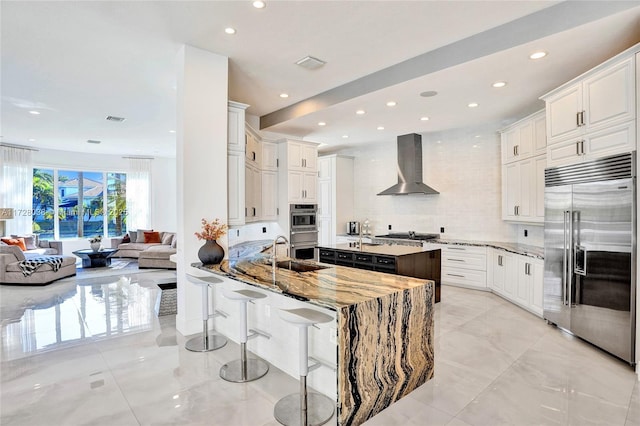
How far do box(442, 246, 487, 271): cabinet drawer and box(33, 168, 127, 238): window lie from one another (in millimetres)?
9770

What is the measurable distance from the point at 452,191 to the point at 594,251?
3.53 meters

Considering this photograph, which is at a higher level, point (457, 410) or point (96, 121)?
point (96, 121)

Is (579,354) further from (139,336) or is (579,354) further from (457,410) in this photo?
(139,336)

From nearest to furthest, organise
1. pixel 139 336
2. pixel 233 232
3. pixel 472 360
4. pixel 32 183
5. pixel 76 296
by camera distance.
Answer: pixel 472 360 → pixel 139 336 → pixel 233 232 → pixel 76 296 → pixel 32 183

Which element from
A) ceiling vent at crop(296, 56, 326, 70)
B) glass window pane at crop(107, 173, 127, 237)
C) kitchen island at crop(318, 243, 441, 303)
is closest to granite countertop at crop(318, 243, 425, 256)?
kitchen island at crop(318, 243, 441, 303)

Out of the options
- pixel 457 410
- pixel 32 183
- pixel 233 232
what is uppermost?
pixel 32 183

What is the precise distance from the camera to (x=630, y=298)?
9.50 ft

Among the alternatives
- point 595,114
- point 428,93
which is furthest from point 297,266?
point 595,114

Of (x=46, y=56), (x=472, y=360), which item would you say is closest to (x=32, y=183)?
(x=46, y=56)

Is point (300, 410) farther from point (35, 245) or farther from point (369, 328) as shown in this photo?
point (35, 245)

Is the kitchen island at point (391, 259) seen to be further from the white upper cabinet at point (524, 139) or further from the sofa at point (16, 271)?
the sofa at point (16, 271)

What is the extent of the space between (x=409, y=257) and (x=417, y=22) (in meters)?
2.76

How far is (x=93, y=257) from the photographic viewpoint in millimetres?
8102

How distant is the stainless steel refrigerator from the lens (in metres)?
2.93
